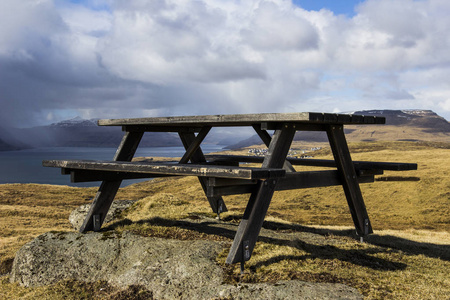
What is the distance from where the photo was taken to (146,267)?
680cm

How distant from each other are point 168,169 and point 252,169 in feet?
6.27

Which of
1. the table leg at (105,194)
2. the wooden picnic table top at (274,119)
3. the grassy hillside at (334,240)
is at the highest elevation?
the wooden picnic table top at (274,119)

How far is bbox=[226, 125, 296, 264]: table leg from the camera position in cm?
627

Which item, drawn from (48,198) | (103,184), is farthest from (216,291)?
(48,198)

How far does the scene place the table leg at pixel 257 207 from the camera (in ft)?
20.6

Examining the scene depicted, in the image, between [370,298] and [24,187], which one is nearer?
[370,298]

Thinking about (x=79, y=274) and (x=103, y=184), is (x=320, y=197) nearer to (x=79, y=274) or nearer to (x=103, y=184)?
(x=103, y=184)

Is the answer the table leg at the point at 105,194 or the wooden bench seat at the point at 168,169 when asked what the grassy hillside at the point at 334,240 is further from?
the wooden bench seat at the point at 168,169

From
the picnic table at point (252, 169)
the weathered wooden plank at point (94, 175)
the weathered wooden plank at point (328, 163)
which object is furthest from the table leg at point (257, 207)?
the weathered wooden plank at point (94, 175)

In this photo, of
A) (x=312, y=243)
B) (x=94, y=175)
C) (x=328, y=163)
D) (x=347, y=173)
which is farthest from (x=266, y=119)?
(x=94, y=175)

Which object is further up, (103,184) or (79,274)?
(103,184)

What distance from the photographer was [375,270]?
22.9 ft

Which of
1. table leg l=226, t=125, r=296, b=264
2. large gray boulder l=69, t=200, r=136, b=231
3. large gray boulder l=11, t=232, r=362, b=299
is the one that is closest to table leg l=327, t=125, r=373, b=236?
table leg l=226, t=125, r=296, b=264

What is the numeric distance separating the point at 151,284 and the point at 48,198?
29.5 meters
